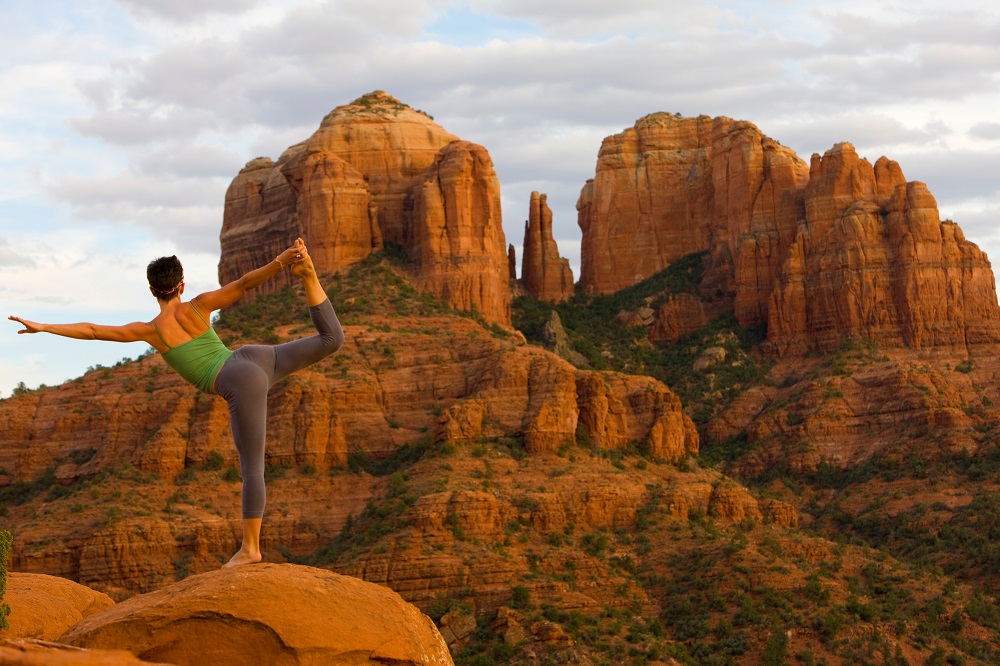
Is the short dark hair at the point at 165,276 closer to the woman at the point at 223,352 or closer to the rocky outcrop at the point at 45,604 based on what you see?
the woman at the point at 223,352

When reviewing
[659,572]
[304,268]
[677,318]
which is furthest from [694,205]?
[304,268]

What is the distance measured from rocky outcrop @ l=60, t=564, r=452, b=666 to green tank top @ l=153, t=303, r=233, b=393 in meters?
2.44

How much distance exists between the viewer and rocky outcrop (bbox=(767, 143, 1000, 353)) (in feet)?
427

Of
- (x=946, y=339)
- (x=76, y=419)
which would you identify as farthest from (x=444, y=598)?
(x=946, y=339)

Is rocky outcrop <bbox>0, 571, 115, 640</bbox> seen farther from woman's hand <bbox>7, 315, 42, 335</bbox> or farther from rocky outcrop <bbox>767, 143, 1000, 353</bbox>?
rocky outcrop <bbox>767, 143, 1000, 353</bbox>

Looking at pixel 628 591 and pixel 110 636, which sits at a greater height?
pixel 110 636

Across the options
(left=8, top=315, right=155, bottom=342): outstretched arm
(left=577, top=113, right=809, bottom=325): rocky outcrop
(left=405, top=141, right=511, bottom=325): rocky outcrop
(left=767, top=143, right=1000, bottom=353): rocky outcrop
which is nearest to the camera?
(left=8, top=315, right=155, bottom=342): outstretched arm

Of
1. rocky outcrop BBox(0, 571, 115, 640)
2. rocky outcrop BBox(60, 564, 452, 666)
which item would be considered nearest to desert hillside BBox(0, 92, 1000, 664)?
rocky outcrop BBox(0, 571, 115, 640)

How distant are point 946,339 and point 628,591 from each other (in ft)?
172

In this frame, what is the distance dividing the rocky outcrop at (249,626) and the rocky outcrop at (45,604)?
21.3 feet

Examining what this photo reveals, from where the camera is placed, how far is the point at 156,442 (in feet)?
314

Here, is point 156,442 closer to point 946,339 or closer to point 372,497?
point 372,497

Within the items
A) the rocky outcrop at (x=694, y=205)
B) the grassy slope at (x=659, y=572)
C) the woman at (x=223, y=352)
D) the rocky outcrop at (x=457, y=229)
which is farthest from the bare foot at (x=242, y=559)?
the rocky outcrop at (x=694, y=205)

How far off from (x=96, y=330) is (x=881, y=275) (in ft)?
376
